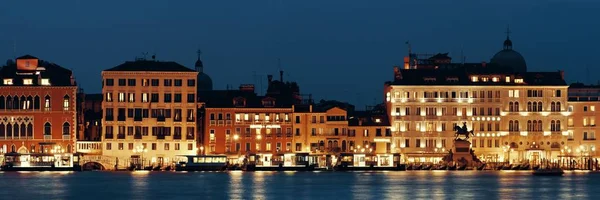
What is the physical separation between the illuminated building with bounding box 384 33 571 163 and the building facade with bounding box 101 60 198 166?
690 inches

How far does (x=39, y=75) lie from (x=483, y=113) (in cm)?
3672

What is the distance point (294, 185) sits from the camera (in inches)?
4392

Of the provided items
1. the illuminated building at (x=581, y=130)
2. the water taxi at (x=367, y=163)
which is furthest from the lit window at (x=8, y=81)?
the illuminated building at (x=581, y=130)

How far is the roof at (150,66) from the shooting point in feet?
450

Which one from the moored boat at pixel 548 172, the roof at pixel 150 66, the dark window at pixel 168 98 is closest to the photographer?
the moored boat at pixel 548 172

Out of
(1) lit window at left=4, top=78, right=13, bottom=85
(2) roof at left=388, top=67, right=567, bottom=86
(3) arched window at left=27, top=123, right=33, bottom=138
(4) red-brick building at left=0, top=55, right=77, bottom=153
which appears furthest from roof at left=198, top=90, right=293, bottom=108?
(1) lit window at left=4, top=78, right=13, bottom=85

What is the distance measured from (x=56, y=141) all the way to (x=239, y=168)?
14905 millimetres

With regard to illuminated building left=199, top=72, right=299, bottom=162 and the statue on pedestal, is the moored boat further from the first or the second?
illuminated building left=199, top=72, right=299, bottom=162

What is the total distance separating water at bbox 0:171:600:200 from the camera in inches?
3880

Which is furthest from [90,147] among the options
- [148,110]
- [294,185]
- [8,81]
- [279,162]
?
[294,185]

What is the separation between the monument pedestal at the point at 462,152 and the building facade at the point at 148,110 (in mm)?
21214

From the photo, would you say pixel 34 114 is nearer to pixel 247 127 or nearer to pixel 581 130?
pixel 247 127

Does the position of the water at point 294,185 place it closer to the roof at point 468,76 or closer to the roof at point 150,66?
the roof at point 150,66

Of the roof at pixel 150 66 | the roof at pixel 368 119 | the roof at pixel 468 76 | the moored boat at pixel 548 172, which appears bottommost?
the moored boat at pixel 548 172
